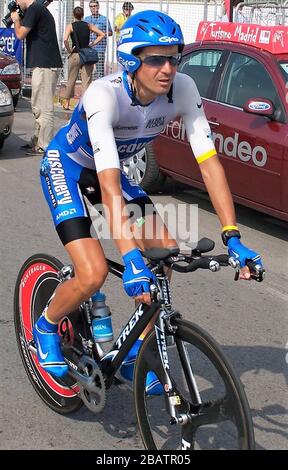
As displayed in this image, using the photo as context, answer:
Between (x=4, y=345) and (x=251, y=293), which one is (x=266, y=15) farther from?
(x=4, y=345)

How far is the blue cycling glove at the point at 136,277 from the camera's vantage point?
294 cm

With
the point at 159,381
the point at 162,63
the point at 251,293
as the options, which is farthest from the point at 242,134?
the point at 159,381

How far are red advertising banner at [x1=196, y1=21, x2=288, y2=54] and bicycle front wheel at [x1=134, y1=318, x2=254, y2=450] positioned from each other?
5290 mm

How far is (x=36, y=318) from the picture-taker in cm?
416

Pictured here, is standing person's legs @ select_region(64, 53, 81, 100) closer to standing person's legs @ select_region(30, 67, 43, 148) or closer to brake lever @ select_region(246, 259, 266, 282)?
standing person's legs @ select_region(30, 67, 43, 148)

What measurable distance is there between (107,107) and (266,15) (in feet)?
32.0

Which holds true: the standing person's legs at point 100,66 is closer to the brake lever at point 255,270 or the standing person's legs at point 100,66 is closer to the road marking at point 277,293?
the road marking at point 277,293

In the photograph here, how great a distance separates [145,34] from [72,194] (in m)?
0.83

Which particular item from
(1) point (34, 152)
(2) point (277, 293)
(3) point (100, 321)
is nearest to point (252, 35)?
(2) point (277, 293)

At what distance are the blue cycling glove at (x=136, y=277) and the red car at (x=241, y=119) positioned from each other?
4.02 meters

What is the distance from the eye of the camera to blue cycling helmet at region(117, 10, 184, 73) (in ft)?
10.8

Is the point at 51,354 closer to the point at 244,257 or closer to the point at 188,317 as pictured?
the point at 244,257

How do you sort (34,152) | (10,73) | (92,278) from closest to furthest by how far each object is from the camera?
(92,278)
(34,152)
(10,73)

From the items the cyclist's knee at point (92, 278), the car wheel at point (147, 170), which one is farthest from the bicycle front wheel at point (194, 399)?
the car wheel at point (147, 170)
